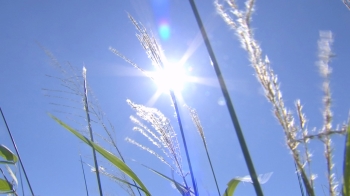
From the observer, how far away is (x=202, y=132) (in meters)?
2.16

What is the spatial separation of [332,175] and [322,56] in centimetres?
21

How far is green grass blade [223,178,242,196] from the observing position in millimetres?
1202

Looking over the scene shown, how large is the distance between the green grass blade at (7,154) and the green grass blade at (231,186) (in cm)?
109

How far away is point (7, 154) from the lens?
5.40ft

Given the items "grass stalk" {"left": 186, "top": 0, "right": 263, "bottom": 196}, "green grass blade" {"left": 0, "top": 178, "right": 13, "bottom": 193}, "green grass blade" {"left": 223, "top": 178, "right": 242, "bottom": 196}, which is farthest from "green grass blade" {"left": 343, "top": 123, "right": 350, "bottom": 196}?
"green grass blade" {"left": 0, "top": 178, "right": 13, "bottom": 193}

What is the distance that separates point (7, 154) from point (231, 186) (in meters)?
1.12

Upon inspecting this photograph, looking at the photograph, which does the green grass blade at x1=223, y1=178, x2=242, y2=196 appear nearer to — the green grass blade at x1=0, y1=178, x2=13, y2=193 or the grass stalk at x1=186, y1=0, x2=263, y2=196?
the grass stalk at x1=186, y1=0, x2=263, y2=196

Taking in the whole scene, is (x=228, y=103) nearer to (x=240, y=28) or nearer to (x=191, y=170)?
(x=240, y=28)

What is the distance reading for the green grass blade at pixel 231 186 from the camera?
120 cm

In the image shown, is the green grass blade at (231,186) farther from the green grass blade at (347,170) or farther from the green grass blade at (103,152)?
the green grass blade at (347,170)

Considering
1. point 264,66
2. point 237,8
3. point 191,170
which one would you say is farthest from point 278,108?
point 191,170

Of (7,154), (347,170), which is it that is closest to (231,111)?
(347,170)

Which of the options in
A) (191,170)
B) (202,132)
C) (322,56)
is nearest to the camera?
(322,56)

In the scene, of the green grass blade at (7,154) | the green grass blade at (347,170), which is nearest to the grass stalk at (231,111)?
the green grass blade at (347,170)
